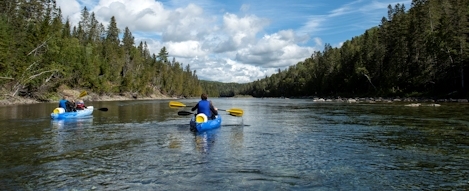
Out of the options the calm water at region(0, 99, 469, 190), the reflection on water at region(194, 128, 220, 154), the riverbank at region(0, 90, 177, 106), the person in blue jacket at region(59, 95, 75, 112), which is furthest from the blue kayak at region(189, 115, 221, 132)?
the riverbank at region(0, 90, 177, 106)

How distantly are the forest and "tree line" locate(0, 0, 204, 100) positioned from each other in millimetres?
168

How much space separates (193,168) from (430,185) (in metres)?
5.90

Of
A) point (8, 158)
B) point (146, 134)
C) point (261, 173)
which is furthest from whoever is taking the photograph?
point (146, 134)

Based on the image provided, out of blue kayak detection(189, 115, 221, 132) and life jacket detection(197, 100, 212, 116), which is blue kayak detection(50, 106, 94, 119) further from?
life jacket detection(197, 100, 212, 116)

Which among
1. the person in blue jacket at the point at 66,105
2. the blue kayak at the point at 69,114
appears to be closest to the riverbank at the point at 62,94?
the blue kayak at the point at 69,114

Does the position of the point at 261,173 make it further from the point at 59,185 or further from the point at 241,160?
the point at 59,185

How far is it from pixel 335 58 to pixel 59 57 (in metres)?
86.4

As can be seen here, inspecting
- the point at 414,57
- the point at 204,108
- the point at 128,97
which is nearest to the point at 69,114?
the point at 204,108

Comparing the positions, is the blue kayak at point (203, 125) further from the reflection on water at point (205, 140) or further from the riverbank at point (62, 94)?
the riverbank at point (62, 94)

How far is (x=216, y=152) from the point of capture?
12.1 m

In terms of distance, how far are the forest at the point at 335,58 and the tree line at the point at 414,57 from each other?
0.12 metres

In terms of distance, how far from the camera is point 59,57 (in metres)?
65.8

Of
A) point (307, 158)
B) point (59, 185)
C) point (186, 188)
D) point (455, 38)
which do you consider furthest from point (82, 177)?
point (455, 38)

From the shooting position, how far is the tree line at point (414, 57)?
2299 inches
